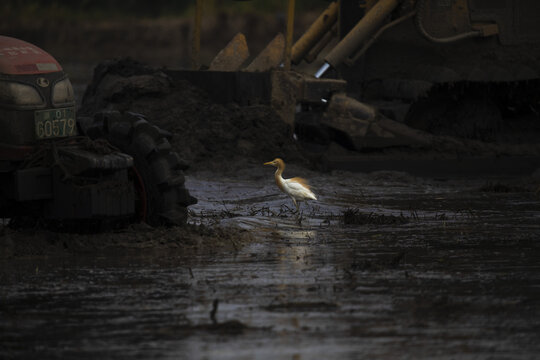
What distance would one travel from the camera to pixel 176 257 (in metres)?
8.88

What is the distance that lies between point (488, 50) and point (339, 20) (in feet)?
8.27

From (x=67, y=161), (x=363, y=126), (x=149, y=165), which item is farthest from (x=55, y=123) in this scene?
(x=363, y=126)

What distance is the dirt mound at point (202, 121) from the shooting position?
15438 millimetres

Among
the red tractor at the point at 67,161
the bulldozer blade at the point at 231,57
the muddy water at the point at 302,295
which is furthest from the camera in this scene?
the bulldozer blade at the point at 231,57

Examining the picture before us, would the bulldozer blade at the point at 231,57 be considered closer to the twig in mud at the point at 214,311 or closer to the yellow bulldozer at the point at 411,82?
the yellow bulldozer at the point at 411,82

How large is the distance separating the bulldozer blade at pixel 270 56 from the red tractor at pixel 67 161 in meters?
7.56

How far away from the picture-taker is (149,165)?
9.47 metres

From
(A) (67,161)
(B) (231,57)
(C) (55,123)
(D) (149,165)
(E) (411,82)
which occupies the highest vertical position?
(C) (55,123)

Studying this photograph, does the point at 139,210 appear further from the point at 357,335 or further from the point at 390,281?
the point at 357,335

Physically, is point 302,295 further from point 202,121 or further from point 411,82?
point 411,82

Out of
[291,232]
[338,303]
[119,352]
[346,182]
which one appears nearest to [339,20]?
[346,182]

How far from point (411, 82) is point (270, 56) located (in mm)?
2222

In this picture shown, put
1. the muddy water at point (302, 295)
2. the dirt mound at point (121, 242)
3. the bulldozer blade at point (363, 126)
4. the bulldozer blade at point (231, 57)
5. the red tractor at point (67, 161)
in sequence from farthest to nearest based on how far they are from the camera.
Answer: the bulldozer blade at point (231, 57) < the bulldozer blade at point (363, 126) < the dirt mound at point (121, 242) < the red tractor at point (67, 161) < the muddy water at point (302, 295)

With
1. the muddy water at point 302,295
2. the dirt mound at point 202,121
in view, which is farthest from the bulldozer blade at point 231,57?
the muddy water at point 302,295
